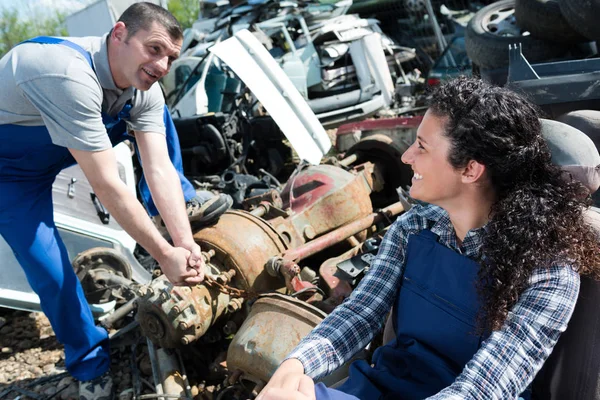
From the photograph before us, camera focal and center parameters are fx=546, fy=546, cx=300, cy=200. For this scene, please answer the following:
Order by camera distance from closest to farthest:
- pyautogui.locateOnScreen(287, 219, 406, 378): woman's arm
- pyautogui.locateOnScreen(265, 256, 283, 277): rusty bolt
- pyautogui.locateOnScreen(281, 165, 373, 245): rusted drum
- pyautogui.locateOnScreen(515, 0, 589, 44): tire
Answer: pyautogui.locateOnScreen(287, 219, 406, 378): woman's arm → pyautogui.locateOnScreen(265, 256, 283, 277): rusty bolt → pyautogui.locateOnScreen(281, 165, 373, 245): rusted drum → pyautogui.locateOnScreen(515, 0, 589, 44): tire

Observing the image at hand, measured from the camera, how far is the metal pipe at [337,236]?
3.07 metres

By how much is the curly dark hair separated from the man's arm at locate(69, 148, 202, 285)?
1311 mm

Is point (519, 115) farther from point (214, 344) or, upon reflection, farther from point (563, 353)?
point (214, 344)

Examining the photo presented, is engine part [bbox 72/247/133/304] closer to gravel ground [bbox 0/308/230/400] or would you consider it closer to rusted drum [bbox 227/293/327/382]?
gravel ground [bbox 0/308/230/400]

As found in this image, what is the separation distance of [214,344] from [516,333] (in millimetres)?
1958

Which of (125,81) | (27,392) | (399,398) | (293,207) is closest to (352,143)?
(293,207)

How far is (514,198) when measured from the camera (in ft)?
4.95

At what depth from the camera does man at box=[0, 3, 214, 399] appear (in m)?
2.23

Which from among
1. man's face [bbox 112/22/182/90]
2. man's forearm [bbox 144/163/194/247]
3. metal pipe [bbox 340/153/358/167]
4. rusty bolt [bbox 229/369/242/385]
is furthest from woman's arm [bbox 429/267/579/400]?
metal pipe [bbox 340/153/358/167]

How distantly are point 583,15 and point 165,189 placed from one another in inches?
116

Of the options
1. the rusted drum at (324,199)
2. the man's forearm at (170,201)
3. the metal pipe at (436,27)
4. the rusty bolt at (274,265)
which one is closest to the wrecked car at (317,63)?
the metal pipe at (436,27)

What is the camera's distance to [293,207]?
3.61 m

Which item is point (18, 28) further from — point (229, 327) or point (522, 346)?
point (522, 346)

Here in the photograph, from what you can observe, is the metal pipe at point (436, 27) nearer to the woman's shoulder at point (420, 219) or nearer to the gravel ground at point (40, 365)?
the gravel ground at point (40, 365)
